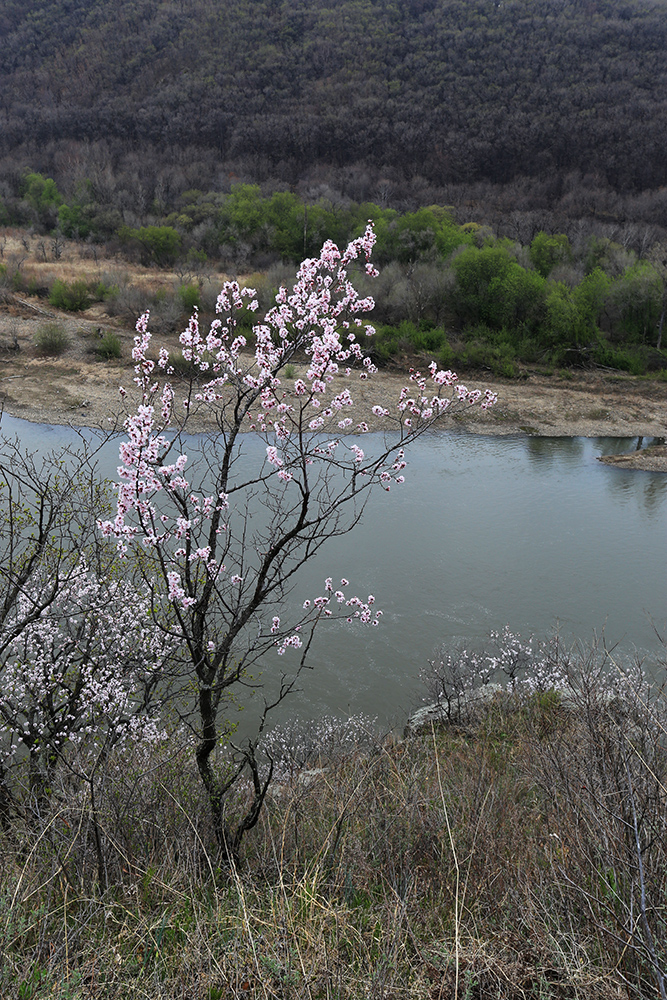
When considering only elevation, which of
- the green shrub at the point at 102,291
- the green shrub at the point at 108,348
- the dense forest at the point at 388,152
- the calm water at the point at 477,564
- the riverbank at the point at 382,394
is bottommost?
the calm water at the point at 477,564

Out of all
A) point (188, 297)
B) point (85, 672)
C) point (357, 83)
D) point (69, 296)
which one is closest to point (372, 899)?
point (85, 672)

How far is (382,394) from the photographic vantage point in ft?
73.5

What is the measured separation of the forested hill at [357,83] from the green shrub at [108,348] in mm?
40726

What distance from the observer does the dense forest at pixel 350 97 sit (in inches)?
2135

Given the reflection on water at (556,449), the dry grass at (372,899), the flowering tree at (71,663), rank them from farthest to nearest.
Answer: the reflection on water at (556,449), the flowering tree at (71,663), the dry grass at (372,899)

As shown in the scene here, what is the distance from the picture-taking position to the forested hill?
56.7 m

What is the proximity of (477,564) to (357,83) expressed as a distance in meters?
69.8

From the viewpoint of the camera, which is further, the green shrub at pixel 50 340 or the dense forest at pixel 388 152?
the dense forest at pixel 388 152

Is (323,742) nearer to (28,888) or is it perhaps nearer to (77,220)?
(28,888)

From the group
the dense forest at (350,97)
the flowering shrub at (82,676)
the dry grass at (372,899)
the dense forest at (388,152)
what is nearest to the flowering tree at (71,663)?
the flowering shrub at (82,676)

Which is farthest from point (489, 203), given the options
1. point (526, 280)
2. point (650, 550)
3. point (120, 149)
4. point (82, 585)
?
point (82, 585)

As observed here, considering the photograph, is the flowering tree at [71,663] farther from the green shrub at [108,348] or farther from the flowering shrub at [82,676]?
the green shrub at [108,348]

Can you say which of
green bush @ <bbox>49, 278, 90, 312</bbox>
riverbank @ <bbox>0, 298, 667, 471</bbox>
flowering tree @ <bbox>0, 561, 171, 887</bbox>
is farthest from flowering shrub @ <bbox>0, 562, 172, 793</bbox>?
green bush @ <bbox>49, 278, 90, 312</bbox>

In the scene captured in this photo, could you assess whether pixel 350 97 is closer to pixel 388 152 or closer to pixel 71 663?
pixel 388 152
